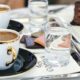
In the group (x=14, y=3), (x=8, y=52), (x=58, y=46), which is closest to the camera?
(x=8, y=52)

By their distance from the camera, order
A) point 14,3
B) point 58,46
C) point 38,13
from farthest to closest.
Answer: point 14,3
point 38,13
point 58,46

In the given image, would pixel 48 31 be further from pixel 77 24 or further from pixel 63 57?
pixel 77 24

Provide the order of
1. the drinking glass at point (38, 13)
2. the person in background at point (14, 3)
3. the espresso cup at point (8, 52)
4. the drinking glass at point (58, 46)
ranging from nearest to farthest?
the espresso cup at point (8, 52) → the drinking glass at point (58, 46) → the drinking glass at point (38, 13) → the person in background at point (14, 3)

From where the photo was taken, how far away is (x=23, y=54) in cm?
75

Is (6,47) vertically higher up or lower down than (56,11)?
higher up

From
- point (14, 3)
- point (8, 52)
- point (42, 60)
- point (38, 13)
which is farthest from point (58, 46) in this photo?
point (14, 3)

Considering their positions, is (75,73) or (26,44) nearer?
(75,73)

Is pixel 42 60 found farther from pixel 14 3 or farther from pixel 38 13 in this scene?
pixel 14 3

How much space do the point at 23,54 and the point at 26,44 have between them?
10 cm

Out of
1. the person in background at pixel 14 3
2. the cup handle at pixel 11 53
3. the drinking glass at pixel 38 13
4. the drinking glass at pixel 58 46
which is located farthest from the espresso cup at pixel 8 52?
the person in background at pixel 14 3

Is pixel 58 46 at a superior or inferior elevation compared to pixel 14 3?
superior

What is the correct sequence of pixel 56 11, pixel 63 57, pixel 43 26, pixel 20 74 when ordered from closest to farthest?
pixel 20 74 < pixel 63 57 < pixel 43 26 < pixel 56 11

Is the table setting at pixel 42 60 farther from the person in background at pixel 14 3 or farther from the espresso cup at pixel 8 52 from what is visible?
the person in background at pixel 14 3

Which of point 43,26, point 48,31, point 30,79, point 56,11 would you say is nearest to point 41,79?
point 30,79
